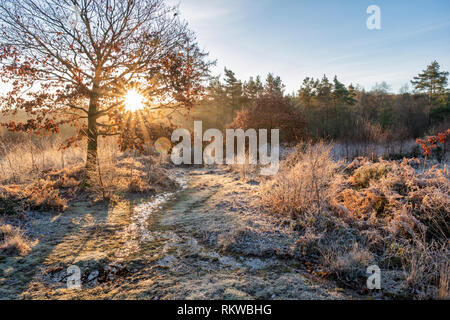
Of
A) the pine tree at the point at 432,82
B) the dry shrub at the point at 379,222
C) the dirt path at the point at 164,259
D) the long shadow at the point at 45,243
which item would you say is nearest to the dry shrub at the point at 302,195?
the dry shrub at the point at 379,222

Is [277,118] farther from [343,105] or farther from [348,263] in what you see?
[343,105]

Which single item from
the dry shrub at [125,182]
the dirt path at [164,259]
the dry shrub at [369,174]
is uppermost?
the dry shrub at [369,174]

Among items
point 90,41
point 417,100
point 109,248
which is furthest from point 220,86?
point 109,248

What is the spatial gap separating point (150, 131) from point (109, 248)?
2500mm

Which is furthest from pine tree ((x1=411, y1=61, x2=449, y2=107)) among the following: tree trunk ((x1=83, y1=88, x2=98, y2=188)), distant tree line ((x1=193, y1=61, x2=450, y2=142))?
tree trunk ((x1=83, y1=88, x2=98, y2=188))

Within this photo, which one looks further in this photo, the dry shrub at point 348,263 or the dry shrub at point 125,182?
the dry shrub at point 125,182

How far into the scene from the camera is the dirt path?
2.32 m

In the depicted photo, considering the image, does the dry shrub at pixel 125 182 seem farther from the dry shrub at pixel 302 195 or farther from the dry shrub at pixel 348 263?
the dry shrub at pixel 348 263

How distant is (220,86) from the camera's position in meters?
33.3

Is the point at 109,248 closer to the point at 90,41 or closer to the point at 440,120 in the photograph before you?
the point at 90,41

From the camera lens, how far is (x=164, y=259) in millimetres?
3031

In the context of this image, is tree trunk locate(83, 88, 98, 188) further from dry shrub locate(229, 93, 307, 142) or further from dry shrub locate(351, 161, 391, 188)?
dry shrub locate(229, 93, 307, 142)

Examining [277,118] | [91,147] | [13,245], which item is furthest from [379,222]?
[277,118]

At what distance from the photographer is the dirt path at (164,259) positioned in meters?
2.32
